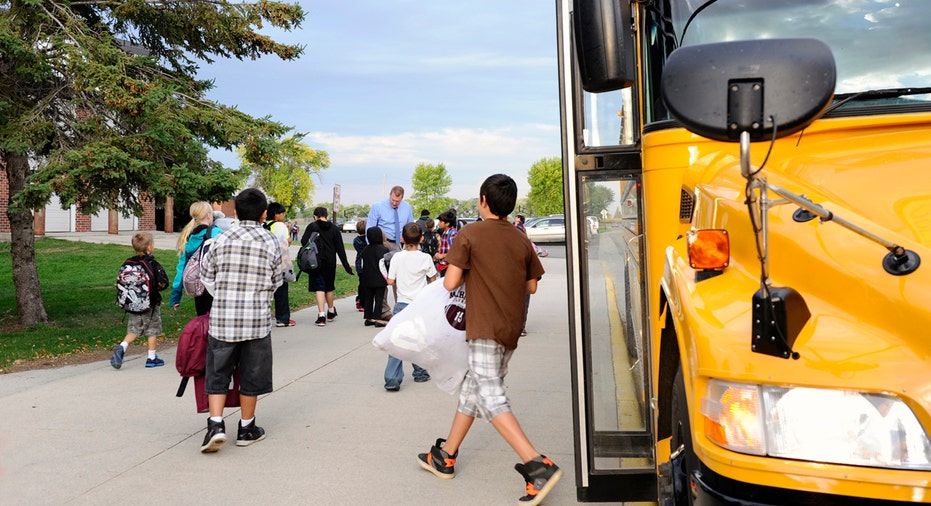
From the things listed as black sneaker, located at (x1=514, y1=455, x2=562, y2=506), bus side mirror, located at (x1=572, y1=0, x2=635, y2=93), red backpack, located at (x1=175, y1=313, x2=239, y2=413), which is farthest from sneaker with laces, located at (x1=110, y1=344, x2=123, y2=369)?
bus side mirror, located at (x1=572, y1=0, x2=635, y2=93)

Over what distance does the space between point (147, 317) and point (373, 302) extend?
157 inches

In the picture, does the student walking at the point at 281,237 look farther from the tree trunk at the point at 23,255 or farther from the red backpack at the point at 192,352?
the tree trunk at the point at 23,255

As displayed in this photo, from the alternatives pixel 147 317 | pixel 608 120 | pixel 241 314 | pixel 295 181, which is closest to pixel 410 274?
pixel 241 314

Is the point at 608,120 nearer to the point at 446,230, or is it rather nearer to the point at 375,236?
the point at 375,236

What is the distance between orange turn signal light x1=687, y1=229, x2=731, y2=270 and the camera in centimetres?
246

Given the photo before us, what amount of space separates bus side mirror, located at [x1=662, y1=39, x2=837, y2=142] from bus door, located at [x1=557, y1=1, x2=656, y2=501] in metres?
1.71

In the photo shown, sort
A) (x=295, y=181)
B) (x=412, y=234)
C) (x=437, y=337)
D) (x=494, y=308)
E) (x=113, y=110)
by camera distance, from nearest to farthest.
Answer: (x=494, y=308) → (x=437, y=337) → (x=412, y=234) → (x=113, y=110) → (x=295, y=181)

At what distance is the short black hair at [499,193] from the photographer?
4895 mm

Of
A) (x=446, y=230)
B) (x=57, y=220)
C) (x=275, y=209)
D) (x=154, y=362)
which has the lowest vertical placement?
(x=154, y=362)

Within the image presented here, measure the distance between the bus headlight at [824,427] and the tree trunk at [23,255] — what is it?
1131 centimetres

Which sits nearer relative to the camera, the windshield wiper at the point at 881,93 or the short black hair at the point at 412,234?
the windshield wiper at the point at 881,93

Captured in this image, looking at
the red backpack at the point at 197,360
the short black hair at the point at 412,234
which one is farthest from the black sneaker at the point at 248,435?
the short black hair at the point at 412,234

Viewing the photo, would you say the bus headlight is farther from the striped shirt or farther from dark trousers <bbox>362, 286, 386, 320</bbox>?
dark trousers <bbox>362, 286, 386, 320</bbox>

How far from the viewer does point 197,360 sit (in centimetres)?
598
